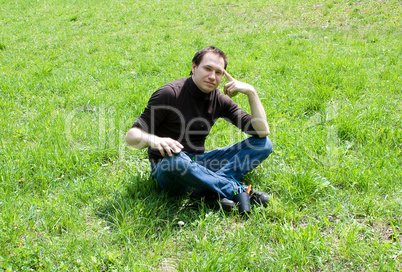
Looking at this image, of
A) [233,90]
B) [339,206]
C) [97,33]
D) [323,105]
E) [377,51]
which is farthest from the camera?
[97,33]

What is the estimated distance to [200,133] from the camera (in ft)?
→ 9.57

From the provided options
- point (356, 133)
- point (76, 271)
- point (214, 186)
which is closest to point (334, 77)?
point (356, 133)

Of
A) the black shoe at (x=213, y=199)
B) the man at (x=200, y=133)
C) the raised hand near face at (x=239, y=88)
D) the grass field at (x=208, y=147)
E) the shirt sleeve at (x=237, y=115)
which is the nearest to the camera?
the grass field at (x=208, y=147)

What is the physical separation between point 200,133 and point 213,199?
1.91ft

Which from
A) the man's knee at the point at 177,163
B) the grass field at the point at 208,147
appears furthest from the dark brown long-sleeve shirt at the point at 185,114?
the grass field at the point at 208,147

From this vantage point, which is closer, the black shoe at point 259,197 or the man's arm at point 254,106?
the black shoe at point 259,197

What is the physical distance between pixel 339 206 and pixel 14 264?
92.2 inches

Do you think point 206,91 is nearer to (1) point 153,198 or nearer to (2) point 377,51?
(1) point 153,198

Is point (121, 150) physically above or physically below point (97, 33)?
below

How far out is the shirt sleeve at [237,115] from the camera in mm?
2949

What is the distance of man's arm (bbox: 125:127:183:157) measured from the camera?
7.91ft

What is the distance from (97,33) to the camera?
9141 millimetres

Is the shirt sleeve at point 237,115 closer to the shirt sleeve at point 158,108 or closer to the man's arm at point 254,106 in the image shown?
the man's arm at point 254,106

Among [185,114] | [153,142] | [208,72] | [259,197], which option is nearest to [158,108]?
[185,114]
